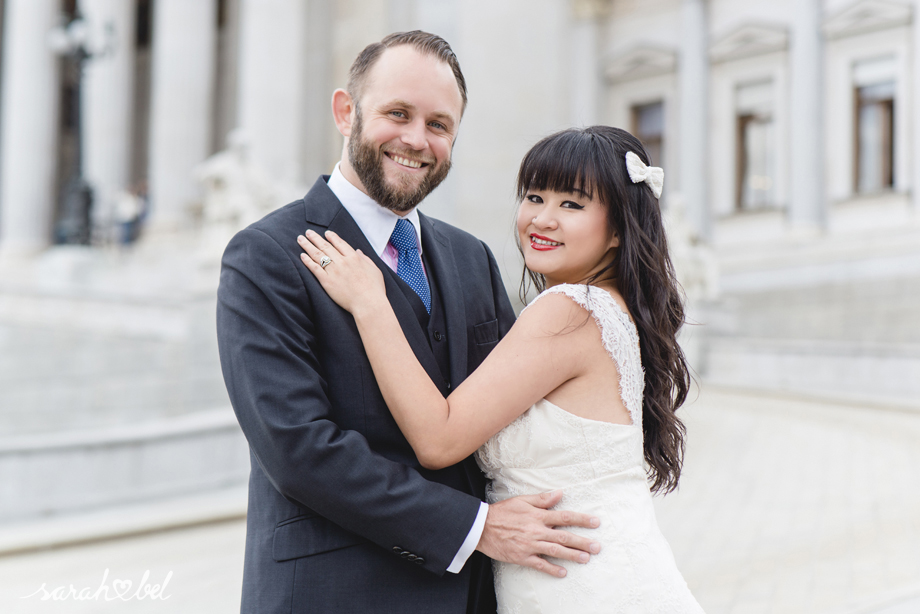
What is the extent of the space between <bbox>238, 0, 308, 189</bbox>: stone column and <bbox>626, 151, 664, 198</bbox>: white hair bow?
76.7 ft

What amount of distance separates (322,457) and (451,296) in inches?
25.9

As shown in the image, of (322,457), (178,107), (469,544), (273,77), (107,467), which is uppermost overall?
(273,77)

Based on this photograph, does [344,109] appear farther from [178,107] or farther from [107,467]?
[178,107]

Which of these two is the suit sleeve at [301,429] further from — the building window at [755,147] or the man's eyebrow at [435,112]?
the building window at [755,147]

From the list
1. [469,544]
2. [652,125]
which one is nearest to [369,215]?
[469,544]

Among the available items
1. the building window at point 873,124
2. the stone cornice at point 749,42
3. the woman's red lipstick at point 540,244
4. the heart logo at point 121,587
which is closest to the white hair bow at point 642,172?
the woman's red lipstick at point 540,244

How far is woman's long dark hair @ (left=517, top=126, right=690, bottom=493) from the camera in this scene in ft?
7.86

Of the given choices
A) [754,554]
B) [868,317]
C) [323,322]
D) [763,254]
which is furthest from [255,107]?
[323,322]

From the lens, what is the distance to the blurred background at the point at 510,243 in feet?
21.4

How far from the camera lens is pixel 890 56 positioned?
24656 mm

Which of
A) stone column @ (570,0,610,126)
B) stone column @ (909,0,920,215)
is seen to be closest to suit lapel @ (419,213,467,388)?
stone column @ (909,0,920,215)

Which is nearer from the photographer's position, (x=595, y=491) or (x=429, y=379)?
(x=429, y=379)

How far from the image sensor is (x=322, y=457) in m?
2.01

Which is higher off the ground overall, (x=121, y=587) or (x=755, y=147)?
(x=755, y=147)
